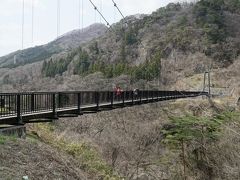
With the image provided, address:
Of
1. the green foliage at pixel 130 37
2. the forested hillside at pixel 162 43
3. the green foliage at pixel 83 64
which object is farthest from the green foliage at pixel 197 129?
the green foliage at pixel 130 37

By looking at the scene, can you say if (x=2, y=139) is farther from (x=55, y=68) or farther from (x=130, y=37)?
(x=130, y=37)

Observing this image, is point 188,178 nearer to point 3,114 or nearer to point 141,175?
point 141,175

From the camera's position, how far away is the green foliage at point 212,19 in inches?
4432

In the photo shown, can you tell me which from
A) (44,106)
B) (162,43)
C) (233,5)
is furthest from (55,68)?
(44,106)

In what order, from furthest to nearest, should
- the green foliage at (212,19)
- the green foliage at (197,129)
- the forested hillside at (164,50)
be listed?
the green foliage at (212,19) < the forested hillside at (164,50) < the green foliage at (197,129)

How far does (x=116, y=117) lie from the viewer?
43656mm

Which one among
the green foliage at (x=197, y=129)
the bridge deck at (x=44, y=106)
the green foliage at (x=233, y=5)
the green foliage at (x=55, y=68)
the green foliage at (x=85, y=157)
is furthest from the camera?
the green foliage at (x=55, y=68)

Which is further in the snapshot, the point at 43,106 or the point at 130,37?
the point at 130,37

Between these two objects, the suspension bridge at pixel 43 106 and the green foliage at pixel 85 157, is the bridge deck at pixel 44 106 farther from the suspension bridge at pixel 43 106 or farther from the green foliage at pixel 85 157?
the green foliage at pixel 85 157

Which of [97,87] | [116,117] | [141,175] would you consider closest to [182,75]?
[97,87]

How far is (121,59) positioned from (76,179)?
121518mm

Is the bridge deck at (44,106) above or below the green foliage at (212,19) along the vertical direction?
below

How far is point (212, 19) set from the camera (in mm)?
116062

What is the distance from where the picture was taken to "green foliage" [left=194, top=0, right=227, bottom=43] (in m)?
113
